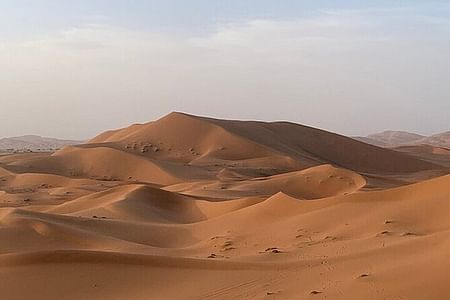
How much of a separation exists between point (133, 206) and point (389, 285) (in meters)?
12.5

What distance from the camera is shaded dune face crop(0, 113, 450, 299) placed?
6754 mm

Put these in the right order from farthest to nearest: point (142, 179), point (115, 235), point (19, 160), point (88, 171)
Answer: point (19, 160) → point (88, 171) → point (142, 179) → point (115, 235)

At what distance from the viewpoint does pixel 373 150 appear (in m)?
A: 42.7

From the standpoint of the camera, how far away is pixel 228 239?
12.2 meters

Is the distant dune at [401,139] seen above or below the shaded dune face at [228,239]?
below

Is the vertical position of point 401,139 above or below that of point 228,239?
below

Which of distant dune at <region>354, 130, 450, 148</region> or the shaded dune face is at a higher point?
the shaded dune face

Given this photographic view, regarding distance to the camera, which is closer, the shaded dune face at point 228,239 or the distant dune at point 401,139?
the shaded dune face at point 228,239

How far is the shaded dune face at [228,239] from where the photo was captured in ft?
22.2

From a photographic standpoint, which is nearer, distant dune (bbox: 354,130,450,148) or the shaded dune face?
the shaded dune face

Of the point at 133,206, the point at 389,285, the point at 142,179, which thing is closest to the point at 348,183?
the point at 133,206

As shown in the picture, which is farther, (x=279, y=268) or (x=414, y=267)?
(x=279, y=268)

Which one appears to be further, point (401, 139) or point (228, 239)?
point (401, 139)

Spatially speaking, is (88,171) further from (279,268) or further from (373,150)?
(279,268)
